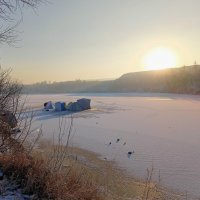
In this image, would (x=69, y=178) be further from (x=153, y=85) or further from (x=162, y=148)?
(x=153, y=85)

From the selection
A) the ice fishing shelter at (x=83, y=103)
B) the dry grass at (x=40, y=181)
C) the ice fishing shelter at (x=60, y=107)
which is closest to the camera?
the dry grass at (x=40, y=181)

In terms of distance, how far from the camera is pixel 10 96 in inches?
273

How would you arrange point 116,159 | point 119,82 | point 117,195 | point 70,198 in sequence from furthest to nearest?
1. point 119,82
2. point 116,159
3. point 117,195
4. point 70,198

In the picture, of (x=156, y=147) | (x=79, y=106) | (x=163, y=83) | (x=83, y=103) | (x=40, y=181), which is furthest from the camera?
(x=163, y=83)

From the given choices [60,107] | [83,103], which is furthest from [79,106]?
[60,107]

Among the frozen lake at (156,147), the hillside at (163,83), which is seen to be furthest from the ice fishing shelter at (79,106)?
the frozen lake at (156,147)

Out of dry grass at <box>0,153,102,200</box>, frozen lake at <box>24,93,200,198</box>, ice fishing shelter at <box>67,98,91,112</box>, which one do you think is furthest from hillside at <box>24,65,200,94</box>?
dry grass at <box>0,153,102,200</box>

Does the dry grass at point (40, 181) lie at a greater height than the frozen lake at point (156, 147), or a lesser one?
greater

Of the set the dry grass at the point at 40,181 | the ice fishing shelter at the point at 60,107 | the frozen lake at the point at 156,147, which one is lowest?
the frozen lake at the point at 156,147

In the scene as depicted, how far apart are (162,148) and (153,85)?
96627 millimetres

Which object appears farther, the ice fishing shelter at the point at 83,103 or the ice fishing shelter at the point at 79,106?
the ice fishing shelter at the point at 83,103

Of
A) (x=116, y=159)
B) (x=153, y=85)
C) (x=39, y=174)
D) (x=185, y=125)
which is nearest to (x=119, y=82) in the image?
(x=153, y=85)

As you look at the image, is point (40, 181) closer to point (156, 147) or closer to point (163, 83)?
point (156, 147)

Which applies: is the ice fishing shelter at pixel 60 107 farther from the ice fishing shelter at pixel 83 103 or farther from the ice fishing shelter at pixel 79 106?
the ice fishing shelter at pixel 83 103
